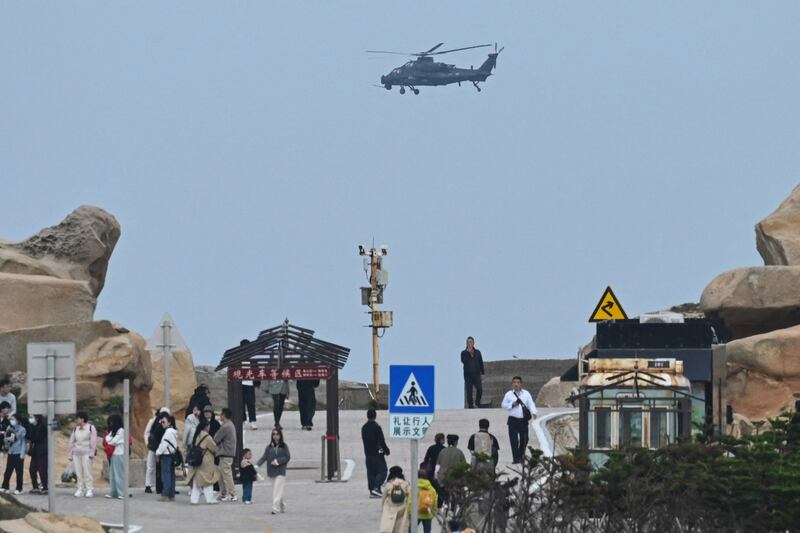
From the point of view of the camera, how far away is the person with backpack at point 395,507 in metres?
24.5

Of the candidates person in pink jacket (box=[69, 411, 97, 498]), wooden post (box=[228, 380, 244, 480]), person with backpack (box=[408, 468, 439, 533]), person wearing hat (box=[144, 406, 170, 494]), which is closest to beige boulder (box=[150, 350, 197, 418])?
wooden post (box=[228, 380, 244, 480])

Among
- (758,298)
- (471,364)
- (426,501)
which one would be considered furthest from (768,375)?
(426,501)

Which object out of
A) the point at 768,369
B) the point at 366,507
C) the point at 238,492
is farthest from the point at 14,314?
the point at 768,369

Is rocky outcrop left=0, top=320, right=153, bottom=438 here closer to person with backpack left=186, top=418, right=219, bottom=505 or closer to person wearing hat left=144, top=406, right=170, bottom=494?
person wearing hat left=144, top=406, right=170, bottom=494

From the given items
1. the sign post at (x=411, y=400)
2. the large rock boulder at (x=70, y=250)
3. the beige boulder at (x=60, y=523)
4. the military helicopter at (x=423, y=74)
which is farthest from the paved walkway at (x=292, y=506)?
the military helicopter at (x=423, y=74)

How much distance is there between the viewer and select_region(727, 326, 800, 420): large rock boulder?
42.9 m

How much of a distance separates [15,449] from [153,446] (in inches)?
85.4

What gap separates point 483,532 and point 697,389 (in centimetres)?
989

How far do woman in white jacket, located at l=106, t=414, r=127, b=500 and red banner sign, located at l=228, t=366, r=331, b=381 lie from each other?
11.7 ft

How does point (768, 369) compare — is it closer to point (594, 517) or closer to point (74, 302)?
point (74, 302)

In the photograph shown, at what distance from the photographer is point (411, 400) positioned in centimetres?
2266

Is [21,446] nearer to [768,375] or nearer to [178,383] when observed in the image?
[178,383]

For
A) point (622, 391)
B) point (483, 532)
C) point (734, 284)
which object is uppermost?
point (734, 284)

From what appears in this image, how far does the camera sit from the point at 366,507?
2983 centimetres
